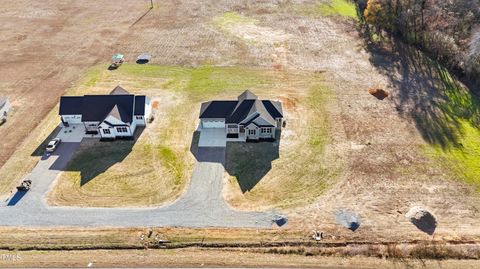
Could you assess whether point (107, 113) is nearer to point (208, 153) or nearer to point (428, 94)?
point (208, 153)

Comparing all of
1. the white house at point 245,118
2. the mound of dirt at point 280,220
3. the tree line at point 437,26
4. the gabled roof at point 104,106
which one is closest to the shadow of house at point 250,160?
the white house at point 245,118

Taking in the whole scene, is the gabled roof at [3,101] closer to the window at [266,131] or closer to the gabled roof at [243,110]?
the gabled roof at [243,110]

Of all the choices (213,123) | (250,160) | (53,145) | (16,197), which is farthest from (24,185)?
(250,160)

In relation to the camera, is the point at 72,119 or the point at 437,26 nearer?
the point at 72,119

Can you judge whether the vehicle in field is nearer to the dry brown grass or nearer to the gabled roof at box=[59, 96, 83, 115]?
the dry brown grass

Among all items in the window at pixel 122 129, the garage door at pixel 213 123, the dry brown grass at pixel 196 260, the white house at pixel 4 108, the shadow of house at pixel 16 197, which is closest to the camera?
the dry brown grass at pixel 196 260

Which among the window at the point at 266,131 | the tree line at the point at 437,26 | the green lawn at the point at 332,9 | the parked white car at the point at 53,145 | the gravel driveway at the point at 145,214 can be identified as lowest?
the gravel driveway at the point at 145,214
